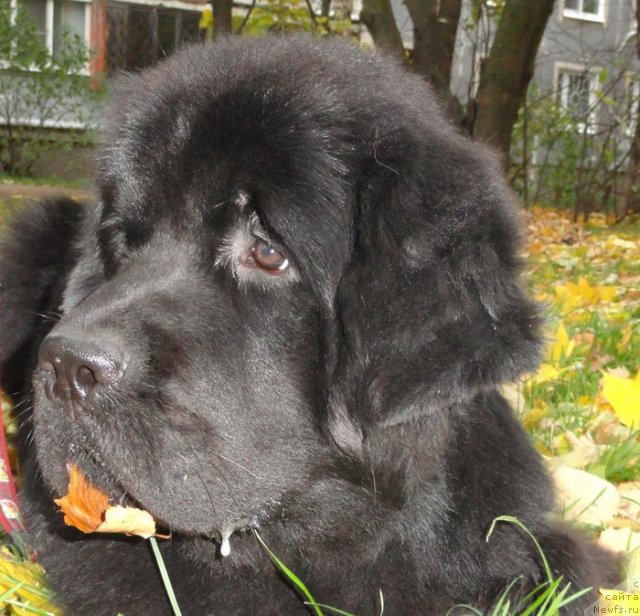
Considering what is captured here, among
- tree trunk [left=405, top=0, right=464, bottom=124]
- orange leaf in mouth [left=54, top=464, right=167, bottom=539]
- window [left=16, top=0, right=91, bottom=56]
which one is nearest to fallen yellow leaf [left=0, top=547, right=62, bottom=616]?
orange leaf in mouth [left=54, top=464, right=167, bottom=539]

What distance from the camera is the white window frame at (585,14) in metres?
25.4

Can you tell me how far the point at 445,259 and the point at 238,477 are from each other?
2.26 ft

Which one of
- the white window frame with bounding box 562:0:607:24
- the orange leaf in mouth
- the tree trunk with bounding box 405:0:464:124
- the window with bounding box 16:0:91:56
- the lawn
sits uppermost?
the white window frame with bounding box 562:0:607:24

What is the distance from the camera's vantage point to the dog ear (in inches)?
79.4

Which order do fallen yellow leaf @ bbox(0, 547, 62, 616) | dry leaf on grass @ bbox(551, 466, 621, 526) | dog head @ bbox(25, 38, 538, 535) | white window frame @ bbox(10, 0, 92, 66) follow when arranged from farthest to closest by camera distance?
white window frame @ bbox(10, 0, 92, 66) → dry leaf on grass @ bbox(551, 466, 621, 526) → fallen yellow leaf @ bbox(0, 547, 62, 616) → dog head @ bbox(25, 38, 538, 535)

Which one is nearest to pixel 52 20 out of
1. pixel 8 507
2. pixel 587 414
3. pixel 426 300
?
pixel 587 414

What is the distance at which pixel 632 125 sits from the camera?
16891mm

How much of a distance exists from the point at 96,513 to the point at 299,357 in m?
0.61

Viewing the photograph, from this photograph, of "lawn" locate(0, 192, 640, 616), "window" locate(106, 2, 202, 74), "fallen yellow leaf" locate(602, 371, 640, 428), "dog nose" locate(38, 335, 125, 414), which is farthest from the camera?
"window" locate(106, 2, 202, 74)

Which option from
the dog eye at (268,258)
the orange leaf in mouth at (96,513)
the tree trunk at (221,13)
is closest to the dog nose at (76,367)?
the orange leaf in mouth at (96,513)

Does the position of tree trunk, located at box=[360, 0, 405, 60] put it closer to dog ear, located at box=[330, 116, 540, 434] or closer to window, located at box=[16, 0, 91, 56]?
dog ear, located at box=[330, 116, 540, 434]

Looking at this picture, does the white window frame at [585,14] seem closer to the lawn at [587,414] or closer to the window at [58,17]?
the window at [58,17]

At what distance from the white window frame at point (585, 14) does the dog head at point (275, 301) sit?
82.5 ft

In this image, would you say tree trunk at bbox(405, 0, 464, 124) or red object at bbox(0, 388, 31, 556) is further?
tree trunk at bbox(405, 0, 464, 124)
